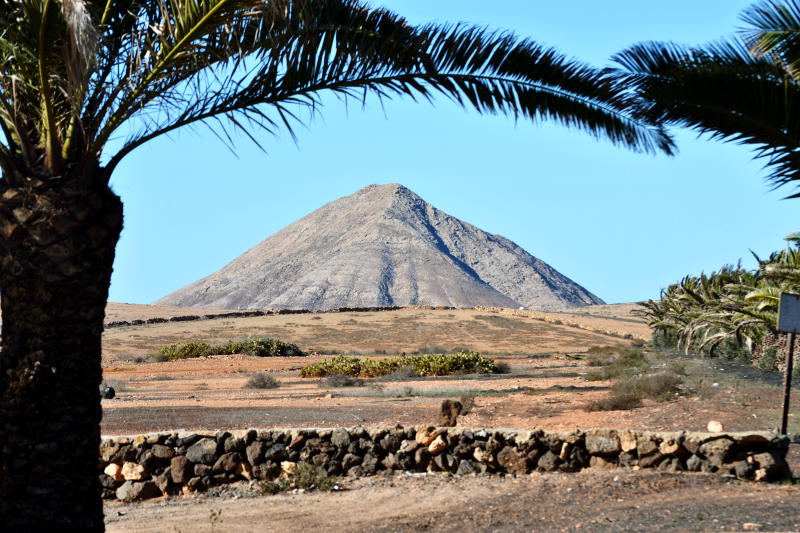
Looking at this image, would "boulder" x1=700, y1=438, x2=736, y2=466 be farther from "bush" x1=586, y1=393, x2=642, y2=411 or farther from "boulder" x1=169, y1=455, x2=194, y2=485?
"bush" x1=586, y1=393, x2=642, y2=411

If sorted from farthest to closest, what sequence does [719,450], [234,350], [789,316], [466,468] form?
[234,350] < [789,316] < [466,468] < [719,450]

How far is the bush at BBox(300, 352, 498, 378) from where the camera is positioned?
33.8 m

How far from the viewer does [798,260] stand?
22.0 m

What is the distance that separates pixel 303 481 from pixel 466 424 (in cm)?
600

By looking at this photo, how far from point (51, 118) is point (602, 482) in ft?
21.7

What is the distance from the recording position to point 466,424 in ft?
54.0

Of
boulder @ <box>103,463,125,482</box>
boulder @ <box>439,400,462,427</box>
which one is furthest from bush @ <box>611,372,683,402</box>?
boulder @ <box>103,463,125,482</box>

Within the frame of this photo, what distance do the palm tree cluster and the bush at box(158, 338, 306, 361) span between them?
21.5m

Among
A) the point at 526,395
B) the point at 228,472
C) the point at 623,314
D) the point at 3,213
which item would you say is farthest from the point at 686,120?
the point at 623,314

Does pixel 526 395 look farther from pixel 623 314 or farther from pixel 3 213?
pixel 623 314

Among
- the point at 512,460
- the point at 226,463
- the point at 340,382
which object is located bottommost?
the point at 226,463

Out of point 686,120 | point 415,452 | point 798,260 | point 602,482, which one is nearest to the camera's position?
point 686,120

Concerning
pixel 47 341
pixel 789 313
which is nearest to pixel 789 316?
pixel 789 313

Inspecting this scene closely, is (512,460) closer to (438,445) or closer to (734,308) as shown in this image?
(438,445)
